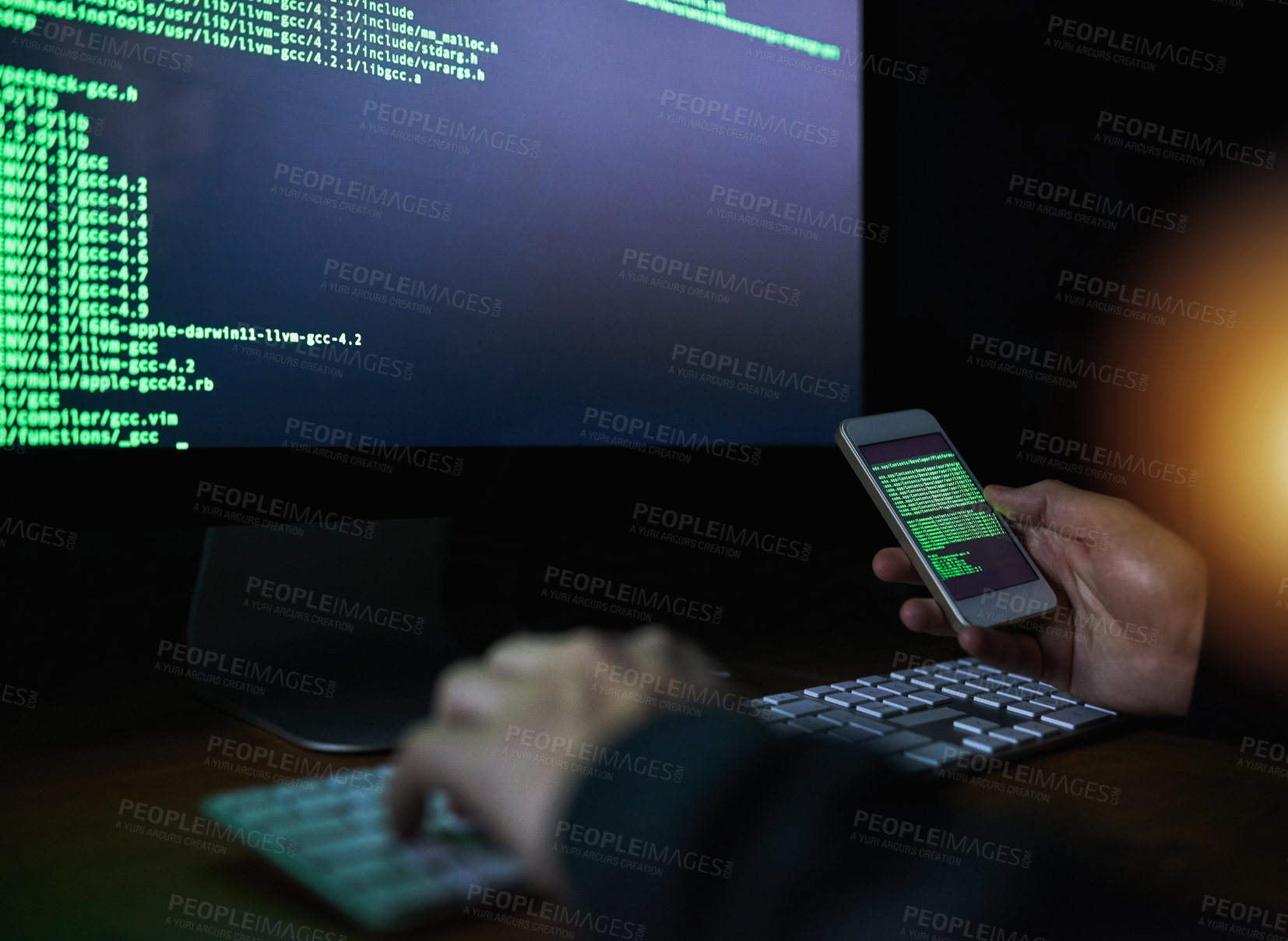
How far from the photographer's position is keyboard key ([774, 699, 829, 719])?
0.55m

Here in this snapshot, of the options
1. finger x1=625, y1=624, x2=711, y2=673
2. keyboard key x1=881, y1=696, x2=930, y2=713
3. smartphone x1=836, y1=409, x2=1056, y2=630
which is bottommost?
keyboard key x1=881, y1=696, x2=930, y2=713

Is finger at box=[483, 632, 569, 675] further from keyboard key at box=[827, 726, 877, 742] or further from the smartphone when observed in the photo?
the smartphone

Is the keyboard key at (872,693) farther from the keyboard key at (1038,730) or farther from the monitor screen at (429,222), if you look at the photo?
the monitor screen at (429,222)

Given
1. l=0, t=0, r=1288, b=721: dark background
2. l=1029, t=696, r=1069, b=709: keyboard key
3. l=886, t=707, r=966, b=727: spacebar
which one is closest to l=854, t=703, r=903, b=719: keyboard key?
l=886, t=707, r=966, b=727: spacebar

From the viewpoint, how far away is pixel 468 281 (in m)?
0.60

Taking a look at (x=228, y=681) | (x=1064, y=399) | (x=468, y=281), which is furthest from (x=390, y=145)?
(x=1064, y=399)

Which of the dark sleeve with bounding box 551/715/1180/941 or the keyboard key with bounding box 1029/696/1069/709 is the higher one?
the dark sleeve with bounding box 551/715/1180/941

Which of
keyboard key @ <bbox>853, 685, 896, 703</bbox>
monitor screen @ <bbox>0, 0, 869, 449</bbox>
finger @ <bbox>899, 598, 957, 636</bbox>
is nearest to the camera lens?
monitor screen @ <bbox>0, 0, 869, 449</bbox>

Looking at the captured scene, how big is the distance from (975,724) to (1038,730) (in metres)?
0.04

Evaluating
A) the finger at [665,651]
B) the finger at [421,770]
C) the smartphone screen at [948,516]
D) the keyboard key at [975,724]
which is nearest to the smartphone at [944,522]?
the smartphone screen at [948,516]

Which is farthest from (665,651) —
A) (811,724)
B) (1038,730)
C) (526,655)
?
(1038,730)

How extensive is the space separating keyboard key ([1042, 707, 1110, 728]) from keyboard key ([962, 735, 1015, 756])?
0.06 m

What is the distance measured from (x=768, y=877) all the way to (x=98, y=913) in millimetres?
255

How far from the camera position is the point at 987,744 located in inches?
20.9
